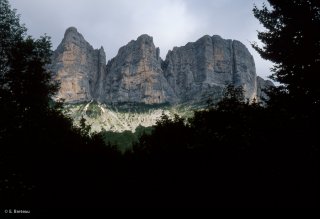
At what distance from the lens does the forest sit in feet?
32.4

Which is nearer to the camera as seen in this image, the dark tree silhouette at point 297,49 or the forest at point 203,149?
the forest at point 203,149

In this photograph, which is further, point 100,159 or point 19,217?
point 100,159

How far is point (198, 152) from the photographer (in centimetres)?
1302

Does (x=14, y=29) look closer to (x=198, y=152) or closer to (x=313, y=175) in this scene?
(x=198, y=152)

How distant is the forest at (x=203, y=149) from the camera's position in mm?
9891

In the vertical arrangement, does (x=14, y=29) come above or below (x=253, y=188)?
above

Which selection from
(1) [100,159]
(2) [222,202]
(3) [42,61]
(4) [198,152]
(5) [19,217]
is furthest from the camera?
(1) [100,159]

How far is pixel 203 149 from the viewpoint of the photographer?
1266 cm

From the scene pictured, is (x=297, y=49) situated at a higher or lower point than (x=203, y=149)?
higher

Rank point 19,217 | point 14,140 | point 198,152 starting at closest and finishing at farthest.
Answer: point 198,152 → point 19,217 → point 14,140

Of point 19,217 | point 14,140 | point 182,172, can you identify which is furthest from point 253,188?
point 14,140

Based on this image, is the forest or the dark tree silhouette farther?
the dark tree silhouette

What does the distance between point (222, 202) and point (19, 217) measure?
900cm

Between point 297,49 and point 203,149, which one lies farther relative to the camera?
point 297,49
